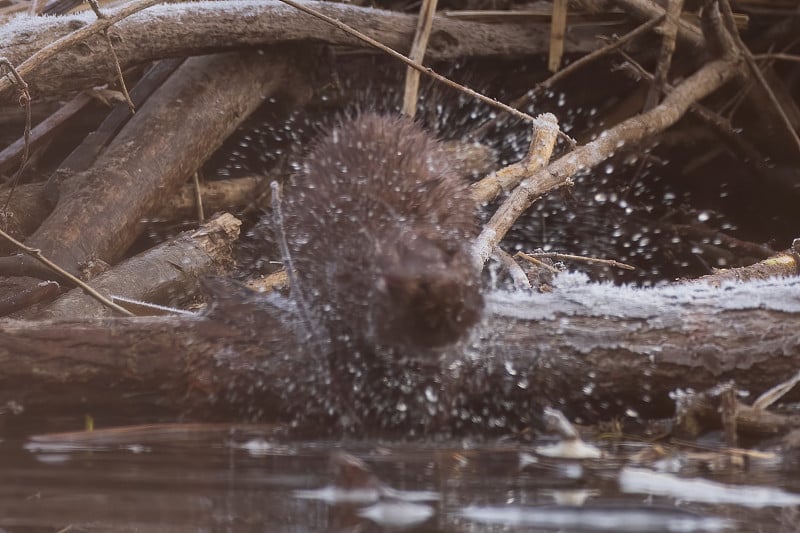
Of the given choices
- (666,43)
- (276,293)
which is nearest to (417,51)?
(666,43)

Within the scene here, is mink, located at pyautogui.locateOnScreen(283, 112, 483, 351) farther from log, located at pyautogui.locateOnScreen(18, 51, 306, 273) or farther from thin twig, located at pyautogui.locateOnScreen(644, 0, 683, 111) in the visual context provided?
thin twig, located at pyautogui.locateOnScreen(644, 0, 683, 111)

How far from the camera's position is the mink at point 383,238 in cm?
180

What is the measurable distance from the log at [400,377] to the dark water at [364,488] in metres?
0.11

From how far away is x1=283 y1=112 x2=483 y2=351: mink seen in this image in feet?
5.92

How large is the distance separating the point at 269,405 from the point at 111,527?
79 centimetres

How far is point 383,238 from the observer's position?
77.9 inches

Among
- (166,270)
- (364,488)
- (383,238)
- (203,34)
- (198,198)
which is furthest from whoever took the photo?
(198,198)

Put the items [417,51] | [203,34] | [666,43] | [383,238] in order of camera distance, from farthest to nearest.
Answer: [666,43], [417,51], [203,34], [383,238]

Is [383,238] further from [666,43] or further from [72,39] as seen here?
[666,43]

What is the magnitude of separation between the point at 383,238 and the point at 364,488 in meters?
0.57

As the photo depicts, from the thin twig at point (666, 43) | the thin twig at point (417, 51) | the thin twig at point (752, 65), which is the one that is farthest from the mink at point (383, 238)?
the thin twig at point (752, 65)

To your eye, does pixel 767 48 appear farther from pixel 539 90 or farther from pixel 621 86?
pixel 539 90

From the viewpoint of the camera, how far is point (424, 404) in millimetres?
2066

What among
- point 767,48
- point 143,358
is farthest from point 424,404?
point 767,48
